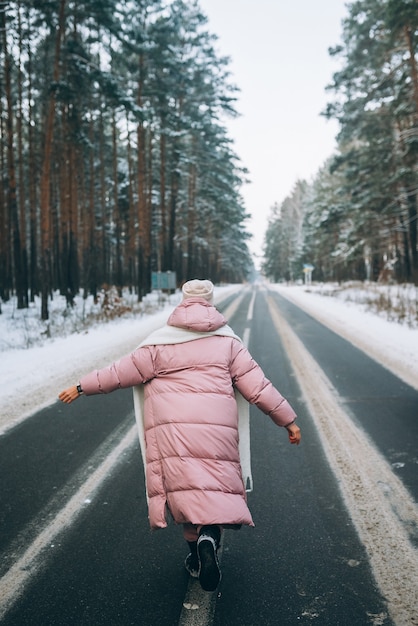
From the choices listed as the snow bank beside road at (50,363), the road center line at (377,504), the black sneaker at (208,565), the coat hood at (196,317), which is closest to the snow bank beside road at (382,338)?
the road center line at (377,504)

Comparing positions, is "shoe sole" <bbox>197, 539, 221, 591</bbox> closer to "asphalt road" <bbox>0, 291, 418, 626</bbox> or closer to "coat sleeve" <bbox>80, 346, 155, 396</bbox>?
"asphalt road" <bbox>0, 291, 418, 626</bbox>

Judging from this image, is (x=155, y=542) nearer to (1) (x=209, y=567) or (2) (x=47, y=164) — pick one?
(1) (x=209, y=567)

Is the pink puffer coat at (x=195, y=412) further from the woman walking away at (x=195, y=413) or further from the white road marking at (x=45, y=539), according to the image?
the white road marking at (x=45, y=539)

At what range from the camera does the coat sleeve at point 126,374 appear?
9.05ft

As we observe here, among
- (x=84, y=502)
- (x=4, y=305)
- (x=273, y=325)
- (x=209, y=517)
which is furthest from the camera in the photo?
(x=4, y=305)

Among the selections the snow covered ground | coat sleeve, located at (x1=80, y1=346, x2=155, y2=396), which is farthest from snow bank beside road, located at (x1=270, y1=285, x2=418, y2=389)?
coat sleeve, located at (x1=80, y1=346, x2=155, y2=396)

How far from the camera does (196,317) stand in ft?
9.02

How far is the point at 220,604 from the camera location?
257 cm

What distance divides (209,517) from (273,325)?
45.7 ft

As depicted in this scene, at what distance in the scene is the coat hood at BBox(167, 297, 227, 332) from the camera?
2725 millimetres

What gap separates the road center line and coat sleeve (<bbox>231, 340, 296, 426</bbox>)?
1.07 meters

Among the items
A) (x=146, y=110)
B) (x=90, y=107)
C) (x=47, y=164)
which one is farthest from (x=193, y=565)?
(x=90, y=107)

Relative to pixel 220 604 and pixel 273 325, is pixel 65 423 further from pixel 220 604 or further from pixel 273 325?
pixel 273 325

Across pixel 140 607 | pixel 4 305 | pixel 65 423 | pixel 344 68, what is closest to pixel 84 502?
pixel 140 607
